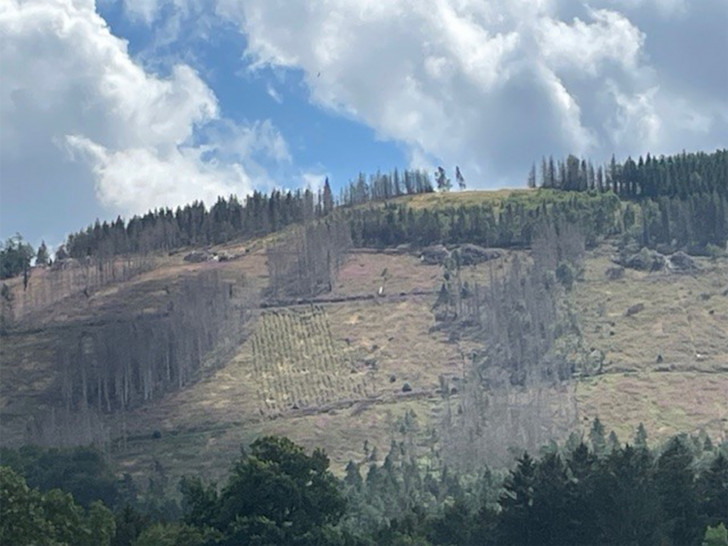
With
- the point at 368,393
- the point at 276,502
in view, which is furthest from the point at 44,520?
the point at 368,393

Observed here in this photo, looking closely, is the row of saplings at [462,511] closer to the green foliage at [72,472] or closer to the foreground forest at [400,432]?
the foreground forest at [400,432]

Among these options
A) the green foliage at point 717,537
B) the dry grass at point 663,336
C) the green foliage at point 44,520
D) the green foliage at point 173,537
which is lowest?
the green foliage at point 717,537

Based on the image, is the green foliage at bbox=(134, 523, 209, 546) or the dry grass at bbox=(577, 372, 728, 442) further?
the dry grass at bbox=(577, 372, 728, 442)

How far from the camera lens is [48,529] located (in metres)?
62.5

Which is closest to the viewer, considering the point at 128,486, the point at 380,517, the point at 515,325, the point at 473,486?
the point at 380,517

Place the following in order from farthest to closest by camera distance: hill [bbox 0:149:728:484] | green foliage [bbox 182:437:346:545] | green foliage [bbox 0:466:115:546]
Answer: hill [bbox 0:149:728:484] < green foliage [bbox 182:437:346:545] < green foliage [bbox 0:466:115:546]

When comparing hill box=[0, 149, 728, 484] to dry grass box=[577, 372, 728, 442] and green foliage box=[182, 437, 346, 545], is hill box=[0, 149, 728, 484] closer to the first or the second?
dry grass box=[577, 372, 728, 442]

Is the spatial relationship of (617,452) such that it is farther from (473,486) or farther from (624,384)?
(624,384)

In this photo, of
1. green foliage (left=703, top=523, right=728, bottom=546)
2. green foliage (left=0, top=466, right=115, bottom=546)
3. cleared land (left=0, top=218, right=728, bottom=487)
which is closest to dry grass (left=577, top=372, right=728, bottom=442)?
cleared land (left=0, top=218, right=728, bottom=487)

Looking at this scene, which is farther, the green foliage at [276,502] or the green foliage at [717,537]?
the green foliage at [276,502]

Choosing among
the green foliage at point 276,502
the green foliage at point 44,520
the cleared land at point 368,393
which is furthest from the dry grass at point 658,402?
the green foliage at point 44,520

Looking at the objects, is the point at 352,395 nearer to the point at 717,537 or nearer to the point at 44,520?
the point at 717,537

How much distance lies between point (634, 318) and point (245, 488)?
128909 mm

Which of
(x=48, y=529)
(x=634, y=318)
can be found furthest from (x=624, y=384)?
(x=48, y=529)
